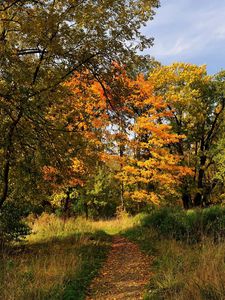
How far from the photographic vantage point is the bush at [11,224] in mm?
10453

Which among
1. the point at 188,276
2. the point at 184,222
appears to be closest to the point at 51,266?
the point at 188,276

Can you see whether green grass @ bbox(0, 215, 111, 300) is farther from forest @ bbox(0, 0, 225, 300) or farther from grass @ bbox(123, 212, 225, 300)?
grass @ bbox(123, 212, 225, 300)

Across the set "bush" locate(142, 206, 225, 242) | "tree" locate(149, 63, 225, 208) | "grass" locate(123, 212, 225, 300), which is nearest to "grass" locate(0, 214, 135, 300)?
"grass" locate(123, 212, 225, 300)

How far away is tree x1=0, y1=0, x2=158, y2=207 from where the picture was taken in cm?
830

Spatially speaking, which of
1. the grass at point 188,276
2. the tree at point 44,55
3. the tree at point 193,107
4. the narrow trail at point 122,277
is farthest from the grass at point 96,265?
the tree at point 193,107

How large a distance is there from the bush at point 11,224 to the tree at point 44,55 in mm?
1239

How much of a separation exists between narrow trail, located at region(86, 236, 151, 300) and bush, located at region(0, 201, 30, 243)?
9.60ft

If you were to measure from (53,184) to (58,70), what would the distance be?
3959mm

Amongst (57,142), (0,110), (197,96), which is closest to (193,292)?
(57,142)

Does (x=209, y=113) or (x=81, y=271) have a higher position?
(x=209, y=113)

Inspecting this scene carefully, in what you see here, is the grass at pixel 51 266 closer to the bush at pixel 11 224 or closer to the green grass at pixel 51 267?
the green grass at pixel 51 267

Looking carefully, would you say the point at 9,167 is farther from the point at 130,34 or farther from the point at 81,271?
the point at 130,34

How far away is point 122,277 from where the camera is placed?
809cm

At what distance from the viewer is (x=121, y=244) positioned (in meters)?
13.2
